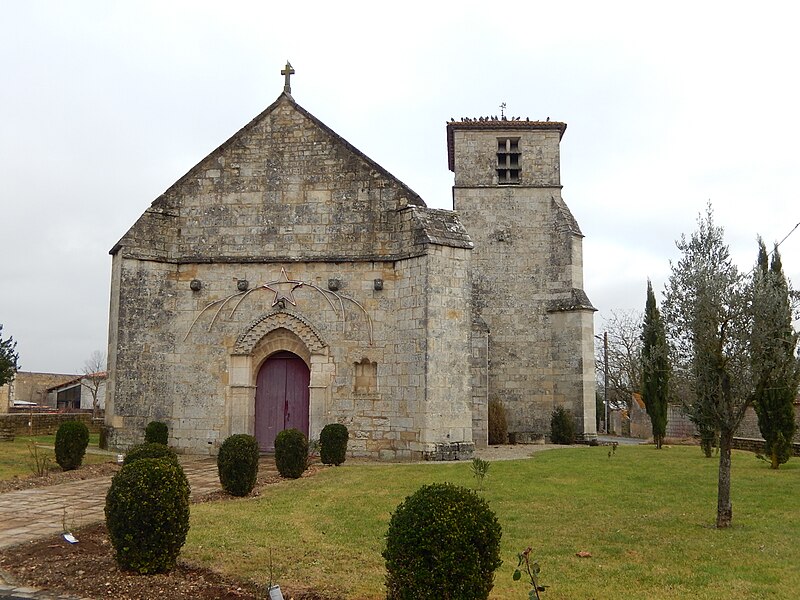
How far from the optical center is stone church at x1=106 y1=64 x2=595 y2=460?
15859mm

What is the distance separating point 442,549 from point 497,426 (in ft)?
59.6

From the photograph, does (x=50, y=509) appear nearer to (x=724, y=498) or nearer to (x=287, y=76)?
(x=724, y=498)

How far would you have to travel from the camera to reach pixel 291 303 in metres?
16.9

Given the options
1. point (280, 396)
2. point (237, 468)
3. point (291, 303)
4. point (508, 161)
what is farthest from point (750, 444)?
point (237, 468)

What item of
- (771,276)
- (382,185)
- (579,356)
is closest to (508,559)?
(771,276)

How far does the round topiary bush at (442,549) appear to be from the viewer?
4.94 m

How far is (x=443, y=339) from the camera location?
1561 centimetres

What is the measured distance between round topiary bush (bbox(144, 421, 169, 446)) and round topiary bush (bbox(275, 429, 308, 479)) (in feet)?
14.2

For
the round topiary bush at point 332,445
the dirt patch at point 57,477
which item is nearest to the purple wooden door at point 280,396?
the round topiary bush at point 332,445

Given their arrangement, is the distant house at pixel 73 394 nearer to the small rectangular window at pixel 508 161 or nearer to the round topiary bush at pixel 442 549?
the small rectangular window at pixel 508 161

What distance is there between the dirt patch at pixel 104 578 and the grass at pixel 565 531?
0.29m

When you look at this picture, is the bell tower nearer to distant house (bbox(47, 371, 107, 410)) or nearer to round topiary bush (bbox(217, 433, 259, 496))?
round topiary bush (bbox(217, 433, 259, 496))

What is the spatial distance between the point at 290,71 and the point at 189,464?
10291 mm

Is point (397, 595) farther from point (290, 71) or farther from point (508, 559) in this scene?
point (290, 71)
